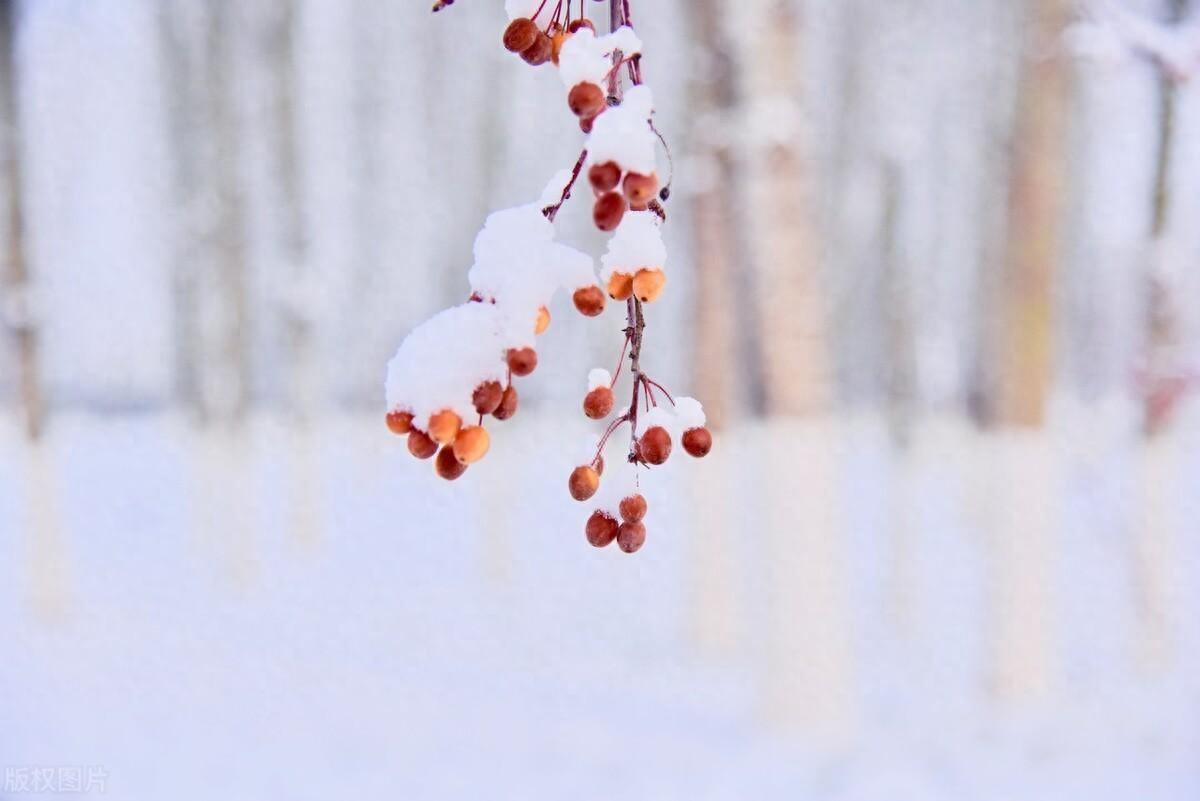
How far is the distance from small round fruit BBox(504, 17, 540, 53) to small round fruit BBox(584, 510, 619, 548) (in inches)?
17.4

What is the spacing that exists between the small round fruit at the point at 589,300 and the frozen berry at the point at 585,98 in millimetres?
159

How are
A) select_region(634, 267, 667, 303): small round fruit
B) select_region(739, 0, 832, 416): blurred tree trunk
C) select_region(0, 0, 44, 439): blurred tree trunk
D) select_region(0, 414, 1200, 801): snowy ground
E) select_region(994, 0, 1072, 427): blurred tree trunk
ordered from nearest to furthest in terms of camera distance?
select_region(634, 267, 667, 303): small round fruit < select_region(739, 0, 832, 416): blurred tree trunk < select_region(0, 414, 1200, 801): snowy ground < select_region(994, 0, 1072, 427): blurred tree trunk < select_region(0, 0, 44, 439): blurred tree trunk

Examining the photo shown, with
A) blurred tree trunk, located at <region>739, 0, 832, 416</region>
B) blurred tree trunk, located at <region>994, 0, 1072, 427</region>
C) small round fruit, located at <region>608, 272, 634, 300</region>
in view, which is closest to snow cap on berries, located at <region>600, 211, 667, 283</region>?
small round fruit, located at <region>608, 272, 634, 300</region>

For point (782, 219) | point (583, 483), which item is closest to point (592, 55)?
point (583, 483)

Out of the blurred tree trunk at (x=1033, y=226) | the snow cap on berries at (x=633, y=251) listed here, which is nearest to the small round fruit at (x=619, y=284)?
the snow cap on berries at (x=633, y=251)

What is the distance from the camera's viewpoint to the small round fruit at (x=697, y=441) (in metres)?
0.89

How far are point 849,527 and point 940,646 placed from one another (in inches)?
Answer: 272

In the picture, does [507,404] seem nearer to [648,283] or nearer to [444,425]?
[444,425]

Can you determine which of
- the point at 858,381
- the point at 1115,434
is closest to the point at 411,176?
the point at 858,381

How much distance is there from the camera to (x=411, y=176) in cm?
1378

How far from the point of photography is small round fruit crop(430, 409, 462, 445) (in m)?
0.75

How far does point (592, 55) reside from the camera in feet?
2.50

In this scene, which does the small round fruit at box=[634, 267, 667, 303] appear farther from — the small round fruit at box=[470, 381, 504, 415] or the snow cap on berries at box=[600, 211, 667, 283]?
the small round fruit at box=[470, 381, 504, 415]

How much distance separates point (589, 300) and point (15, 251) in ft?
26.6
